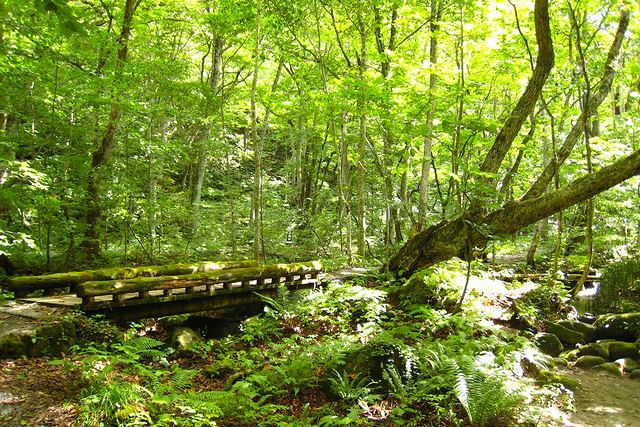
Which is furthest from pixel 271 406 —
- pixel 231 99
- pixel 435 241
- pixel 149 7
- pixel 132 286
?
pixel 231 99

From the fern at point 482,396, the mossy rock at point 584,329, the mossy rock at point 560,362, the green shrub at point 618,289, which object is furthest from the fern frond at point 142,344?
the green shrub at point 618,289

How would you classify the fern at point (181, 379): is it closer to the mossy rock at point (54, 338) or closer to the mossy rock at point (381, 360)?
the mossy rock at point (54, 338)

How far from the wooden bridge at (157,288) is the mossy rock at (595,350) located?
6.89 meters

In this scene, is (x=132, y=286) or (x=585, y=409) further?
(x=132, y=286)

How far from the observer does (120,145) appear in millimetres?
12523

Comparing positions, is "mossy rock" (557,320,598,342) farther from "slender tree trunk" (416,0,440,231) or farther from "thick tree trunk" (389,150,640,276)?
"slender tree trunk" (416,0,440,231)

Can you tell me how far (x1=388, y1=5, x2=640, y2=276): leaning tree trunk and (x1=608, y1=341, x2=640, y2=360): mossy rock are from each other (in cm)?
338

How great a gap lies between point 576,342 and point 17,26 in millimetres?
14272

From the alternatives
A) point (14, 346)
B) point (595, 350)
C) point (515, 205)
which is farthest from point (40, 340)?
point (595, 350)

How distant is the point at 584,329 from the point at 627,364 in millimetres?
1961

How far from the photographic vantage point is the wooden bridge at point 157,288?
23.6 feet

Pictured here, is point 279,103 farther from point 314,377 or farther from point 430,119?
point 314,377

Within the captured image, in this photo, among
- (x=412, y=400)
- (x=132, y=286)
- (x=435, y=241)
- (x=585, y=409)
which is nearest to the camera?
(x=412, y=400)

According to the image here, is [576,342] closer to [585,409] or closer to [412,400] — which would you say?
[585,409]
